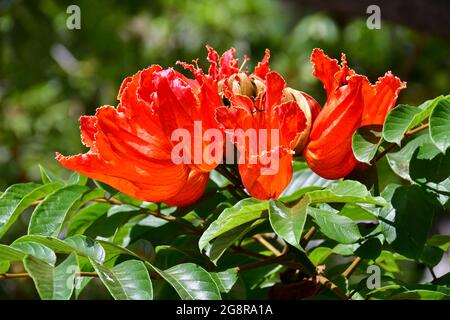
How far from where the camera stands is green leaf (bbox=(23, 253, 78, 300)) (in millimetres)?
1063

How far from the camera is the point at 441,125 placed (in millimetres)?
1219

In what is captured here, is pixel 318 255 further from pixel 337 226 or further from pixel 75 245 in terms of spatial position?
pixel 75 245

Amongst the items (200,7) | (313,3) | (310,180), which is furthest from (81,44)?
(310,180)

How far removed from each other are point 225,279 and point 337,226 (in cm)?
20

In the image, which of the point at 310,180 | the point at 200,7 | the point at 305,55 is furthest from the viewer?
the point at 200,7

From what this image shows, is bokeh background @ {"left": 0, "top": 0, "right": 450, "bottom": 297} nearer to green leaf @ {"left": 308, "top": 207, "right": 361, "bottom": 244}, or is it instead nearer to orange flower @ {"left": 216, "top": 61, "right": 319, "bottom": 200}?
orange flower @ {"left": 216, "top": 61, "right": 319, "bottom": 200}

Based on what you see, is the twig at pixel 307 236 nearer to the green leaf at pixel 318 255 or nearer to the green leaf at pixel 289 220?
the green leaf at pixel 318 255

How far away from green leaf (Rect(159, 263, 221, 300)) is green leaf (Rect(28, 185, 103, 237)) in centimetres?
26

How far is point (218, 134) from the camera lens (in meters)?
1.28

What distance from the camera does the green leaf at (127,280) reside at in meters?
1.11

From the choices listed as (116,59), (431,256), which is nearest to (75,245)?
(431,256)
